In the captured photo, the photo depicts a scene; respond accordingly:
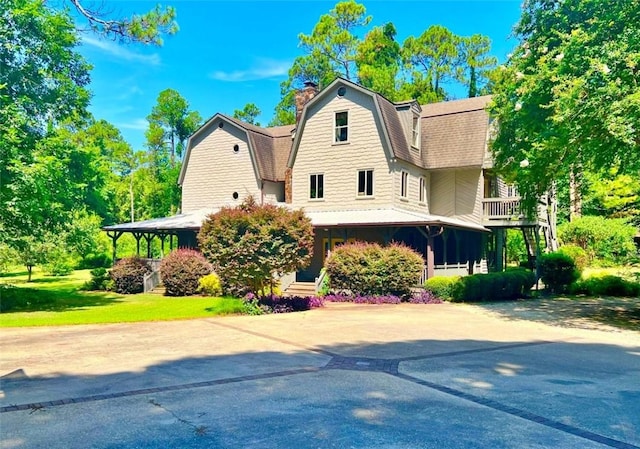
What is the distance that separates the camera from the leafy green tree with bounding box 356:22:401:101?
43.5 metres

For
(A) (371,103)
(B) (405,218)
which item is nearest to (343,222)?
(B) (405,218)

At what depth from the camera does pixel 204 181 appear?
3072 centimetres

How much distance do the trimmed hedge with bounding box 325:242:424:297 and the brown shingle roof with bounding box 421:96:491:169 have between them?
25.2 feet

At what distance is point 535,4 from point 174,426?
59.4 feet

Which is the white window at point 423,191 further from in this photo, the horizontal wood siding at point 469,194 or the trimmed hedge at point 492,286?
the trimmed hedge at point 492,286

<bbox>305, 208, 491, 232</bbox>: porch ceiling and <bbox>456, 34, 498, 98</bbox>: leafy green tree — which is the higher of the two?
<bbox>456, 34, 498, 98</bbox>: leafy green tree

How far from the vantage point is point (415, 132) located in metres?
27.2

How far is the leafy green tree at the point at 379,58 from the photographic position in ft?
143

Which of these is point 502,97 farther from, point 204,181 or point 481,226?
point 204,181

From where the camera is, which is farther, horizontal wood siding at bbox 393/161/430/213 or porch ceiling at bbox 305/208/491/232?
horizontal wood siding at bbox 393/161/430/213

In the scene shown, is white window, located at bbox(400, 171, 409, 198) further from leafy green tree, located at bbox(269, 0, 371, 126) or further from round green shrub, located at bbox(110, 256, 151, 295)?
leafy green tree, located at bbox(269, 0, 371, 126)

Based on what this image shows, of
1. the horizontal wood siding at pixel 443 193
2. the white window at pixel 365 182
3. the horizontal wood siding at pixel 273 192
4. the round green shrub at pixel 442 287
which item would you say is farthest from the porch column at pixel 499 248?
the horizontal wood siding at pixel 273 192

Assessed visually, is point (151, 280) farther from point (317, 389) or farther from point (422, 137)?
point (317, 389)

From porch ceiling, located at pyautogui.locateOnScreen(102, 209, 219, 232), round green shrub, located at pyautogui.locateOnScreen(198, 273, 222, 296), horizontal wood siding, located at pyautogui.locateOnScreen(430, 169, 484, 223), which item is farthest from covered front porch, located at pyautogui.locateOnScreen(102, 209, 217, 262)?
horizontal wood siding, located at pyautogui.locateOnScreen(430, 169, 484, 223)
